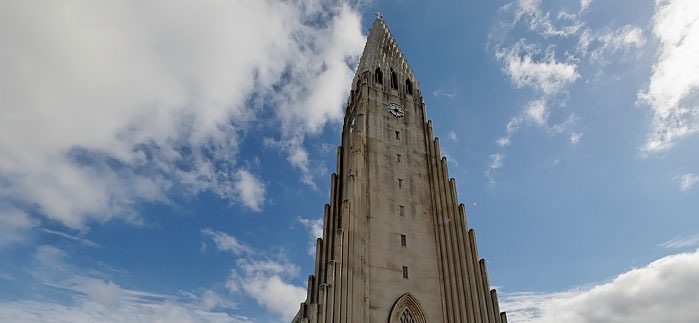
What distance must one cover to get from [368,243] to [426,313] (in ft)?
21.0

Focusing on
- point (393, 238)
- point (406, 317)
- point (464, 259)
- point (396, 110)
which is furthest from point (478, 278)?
point (396, 110)

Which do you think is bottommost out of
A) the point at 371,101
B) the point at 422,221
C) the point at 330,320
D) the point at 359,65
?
the point at 330,320

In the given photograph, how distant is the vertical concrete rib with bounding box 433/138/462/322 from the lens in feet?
106

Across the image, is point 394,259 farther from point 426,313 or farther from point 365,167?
point 365,167

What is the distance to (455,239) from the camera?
35.7 metres

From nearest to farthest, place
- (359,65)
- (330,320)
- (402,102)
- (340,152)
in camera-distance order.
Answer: (330,320)
(340,152)
(402,102)
(359,65)

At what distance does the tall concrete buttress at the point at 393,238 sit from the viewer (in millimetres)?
30078

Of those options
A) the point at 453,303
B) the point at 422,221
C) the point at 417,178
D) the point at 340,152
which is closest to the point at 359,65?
the point at 340,152

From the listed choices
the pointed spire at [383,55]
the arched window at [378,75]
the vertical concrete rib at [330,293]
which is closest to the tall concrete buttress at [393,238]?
the vertical concrete rib at [330,293]

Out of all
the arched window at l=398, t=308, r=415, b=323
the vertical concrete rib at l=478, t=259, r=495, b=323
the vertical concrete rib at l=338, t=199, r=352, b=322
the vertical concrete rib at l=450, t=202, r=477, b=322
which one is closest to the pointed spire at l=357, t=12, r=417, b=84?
the vertical concrete rib at l=450, t=202, r=477, b=322

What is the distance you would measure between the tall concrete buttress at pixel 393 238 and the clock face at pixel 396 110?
0.41 ft

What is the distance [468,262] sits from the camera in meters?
34.4

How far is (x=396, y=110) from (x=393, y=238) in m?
15.2

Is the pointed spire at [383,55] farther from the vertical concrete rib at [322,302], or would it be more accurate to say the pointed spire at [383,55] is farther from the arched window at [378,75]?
the vertical concrete rib at [322,302]
